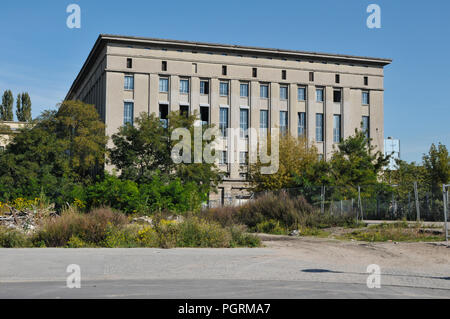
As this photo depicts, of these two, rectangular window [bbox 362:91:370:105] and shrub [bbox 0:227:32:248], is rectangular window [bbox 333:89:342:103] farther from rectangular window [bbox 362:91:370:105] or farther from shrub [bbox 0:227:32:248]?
shrub [bbox 0:227:32:248]

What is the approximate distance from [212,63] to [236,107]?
21.0 ft

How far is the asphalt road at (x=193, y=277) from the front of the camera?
902 cm

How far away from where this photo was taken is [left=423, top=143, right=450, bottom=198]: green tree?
1865 inches

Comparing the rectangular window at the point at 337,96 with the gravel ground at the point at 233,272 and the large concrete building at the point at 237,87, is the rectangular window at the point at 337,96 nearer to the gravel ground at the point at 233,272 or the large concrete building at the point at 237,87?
the large concrete building at the point at 237,87

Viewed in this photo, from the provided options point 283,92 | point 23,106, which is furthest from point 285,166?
point 23,106

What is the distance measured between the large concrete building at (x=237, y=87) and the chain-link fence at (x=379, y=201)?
3414 centimetres

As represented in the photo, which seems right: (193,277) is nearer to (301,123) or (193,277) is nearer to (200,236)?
(200,236)

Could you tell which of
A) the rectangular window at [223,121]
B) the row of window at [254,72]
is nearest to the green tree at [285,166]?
the rectangular window at [223,121]

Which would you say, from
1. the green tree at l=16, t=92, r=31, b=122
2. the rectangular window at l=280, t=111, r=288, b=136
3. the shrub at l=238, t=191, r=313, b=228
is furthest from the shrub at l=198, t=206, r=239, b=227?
the green tree at l=16, t=92, r=31, b=122

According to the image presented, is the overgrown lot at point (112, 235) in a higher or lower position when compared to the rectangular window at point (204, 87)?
lower

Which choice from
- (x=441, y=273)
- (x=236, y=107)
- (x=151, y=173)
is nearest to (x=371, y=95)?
(x=236, y=107)

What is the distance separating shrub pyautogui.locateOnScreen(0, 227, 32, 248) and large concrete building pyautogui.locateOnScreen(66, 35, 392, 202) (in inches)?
1743

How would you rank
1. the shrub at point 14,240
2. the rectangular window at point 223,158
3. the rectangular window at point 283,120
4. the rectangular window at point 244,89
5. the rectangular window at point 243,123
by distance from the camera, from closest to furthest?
the shrub at point 14,240 < the rectangular window at point 223,158 < the rectangular window at point 243,123 < the rectangular window at point 244,89 < the rectangular window at point 283,120

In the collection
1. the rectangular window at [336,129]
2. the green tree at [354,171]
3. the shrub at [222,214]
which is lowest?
the shrub at [222,214]
